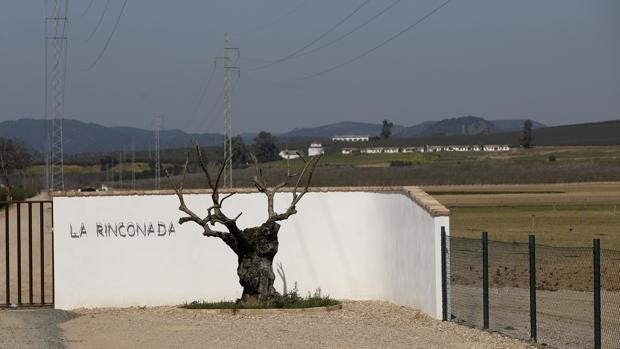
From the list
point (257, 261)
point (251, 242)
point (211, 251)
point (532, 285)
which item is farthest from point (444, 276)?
point (211, 251)

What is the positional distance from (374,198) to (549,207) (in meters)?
49.8

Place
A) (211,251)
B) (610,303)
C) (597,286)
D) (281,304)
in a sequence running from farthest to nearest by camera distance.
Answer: (610,303)
(211,251)
(281,304)
(597,286)

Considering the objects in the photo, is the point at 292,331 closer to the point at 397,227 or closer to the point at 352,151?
the point at 397,227

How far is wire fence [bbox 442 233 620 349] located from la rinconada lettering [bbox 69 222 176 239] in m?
5.63

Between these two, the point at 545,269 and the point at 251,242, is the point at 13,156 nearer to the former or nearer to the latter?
the point at 545,269

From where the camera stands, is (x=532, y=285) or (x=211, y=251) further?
(x=211, y=251)

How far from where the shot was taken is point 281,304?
74.5 ft

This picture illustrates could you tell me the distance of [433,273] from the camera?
20.5 meters

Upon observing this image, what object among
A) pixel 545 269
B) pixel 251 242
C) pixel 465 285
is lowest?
pixel 545 269

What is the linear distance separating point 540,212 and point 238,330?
50252 millimetres

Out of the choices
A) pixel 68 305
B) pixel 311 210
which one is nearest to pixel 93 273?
pixel 68 305

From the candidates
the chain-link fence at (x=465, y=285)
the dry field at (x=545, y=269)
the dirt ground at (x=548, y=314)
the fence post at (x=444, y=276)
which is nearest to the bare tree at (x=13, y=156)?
the dry field at (x=545, y=269)

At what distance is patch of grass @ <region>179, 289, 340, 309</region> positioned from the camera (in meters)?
22.6

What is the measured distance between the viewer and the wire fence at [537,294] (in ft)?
58.1
